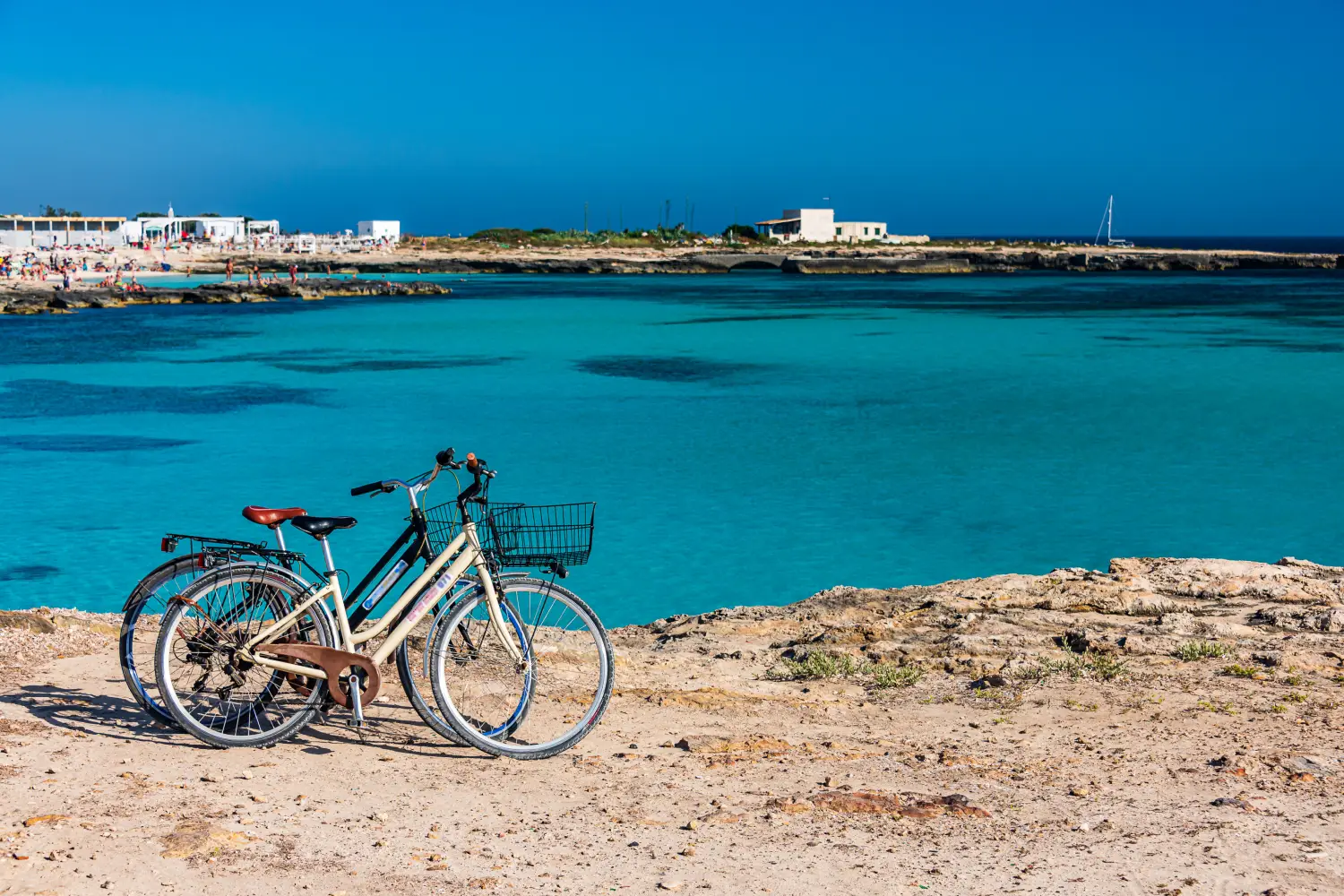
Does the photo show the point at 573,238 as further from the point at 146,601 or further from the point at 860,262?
the point at 146,601

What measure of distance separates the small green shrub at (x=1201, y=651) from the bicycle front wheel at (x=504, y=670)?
130 inches

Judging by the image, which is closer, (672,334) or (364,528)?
(364,528)

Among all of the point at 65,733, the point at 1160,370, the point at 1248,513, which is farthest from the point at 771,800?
the point at 1160,370

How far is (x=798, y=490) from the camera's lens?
1677 centimetres

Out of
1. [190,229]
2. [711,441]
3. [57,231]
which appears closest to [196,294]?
[711,441]

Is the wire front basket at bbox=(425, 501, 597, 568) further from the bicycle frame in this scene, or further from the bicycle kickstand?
the bicycle kickstand

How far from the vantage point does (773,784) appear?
4.81m

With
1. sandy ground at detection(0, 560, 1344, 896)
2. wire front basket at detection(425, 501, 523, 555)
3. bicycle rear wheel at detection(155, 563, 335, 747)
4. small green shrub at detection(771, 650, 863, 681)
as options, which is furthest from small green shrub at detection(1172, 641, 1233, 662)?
bicycle rear wheel at detection(155, 563, 335, 747)

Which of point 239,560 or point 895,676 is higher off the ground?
point 239,560

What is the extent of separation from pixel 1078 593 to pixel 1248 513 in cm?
941

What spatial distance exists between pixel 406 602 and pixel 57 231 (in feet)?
366

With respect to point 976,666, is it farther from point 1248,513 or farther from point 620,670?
point 1248,513

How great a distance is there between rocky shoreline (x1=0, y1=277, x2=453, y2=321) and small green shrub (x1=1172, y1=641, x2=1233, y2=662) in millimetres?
54848

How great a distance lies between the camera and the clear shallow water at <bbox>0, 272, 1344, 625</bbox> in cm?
1380
